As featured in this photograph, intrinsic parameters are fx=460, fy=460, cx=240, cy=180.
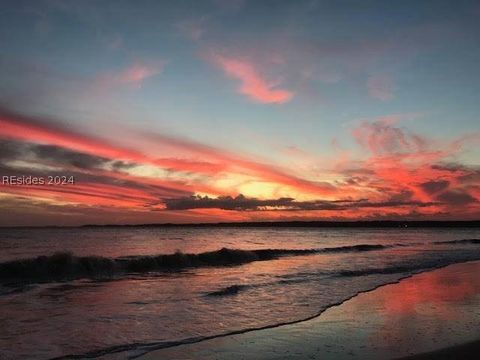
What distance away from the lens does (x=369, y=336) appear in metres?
9.29

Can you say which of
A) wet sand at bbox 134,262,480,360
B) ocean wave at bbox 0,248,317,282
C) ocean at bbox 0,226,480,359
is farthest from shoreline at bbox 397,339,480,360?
ocean wave at bbox 0,248,317,282

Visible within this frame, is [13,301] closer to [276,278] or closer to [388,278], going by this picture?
[276,278]

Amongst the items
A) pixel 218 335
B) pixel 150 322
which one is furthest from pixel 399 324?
pixel 150 322

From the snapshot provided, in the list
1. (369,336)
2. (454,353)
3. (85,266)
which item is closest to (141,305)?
(369,336)

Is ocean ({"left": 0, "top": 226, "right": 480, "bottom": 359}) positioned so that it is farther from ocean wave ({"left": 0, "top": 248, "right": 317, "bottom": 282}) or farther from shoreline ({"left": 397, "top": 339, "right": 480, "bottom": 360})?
shoreline ({"left": 397, "top": 339, "right": 480, "bottom": 360})

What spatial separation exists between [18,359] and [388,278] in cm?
1610

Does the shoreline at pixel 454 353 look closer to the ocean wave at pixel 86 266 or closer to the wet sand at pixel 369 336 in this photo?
the wet sand at pixel 369 336

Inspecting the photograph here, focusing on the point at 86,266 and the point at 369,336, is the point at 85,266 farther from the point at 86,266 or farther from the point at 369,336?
the point at 369,336

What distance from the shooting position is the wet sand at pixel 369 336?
26.5 ft

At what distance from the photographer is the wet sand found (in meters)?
8.09

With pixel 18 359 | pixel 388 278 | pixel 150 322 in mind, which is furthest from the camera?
pixel 388 278

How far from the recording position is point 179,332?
10.0 meters

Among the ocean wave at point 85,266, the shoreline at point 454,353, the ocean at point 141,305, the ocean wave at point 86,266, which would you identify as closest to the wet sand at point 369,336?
the shoreline at point 454,353

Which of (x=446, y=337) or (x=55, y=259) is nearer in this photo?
(x=446, y=337)
